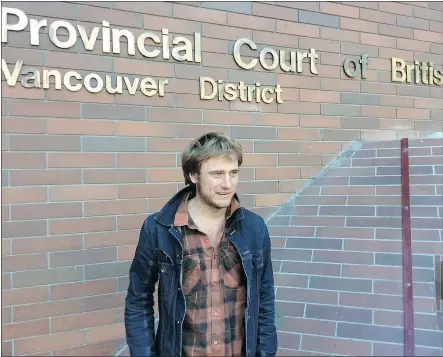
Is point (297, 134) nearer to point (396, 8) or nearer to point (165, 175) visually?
point (165, 175)

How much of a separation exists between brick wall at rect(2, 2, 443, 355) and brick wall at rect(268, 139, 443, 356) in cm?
26

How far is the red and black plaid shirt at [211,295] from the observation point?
5.49 ft

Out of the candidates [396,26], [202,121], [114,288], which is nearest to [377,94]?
[396,26]

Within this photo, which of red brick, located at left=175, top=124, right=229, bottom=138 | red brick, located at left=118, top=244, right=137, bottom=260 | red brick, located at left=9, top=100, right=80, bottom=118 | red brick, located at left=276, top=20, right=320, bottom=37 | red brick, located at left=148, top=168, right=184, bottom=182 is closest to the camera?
red brick, located at left=9, top=100, right=80, bottom=118

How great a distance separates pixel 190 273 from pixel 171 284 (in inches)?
3.4

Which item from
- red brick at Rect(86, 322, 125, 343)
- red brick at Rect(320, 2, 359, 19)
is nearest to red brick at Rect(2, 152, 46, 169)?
red brick at Rect(86, 322, 125, 343)

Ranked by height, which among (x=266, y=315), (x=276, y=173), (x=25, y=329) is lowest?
(x=25, y=329)

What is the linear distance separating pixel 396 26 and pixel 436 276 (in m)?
2.49

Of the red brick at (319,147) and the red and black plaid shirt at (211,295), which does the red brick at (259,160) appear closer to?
the red brick at (319,147)

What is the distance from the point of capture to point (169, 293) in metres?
1.70

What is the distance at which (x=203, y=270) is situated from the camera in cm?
170

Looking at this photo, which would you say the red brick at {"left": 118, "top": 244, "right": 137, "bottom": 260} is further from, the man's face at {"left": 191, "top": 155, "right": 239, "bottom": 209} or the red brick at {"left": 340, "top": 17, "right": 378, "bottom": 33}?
the red brick at {"left": 340, "top": 17, "right": 378, "bottom": 33}

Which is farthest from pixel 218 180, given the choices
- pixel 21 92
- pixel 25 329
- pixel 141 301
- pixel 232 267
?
pixel 25 329

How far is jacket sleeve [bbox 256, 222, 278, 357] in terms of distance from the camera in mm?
1851
